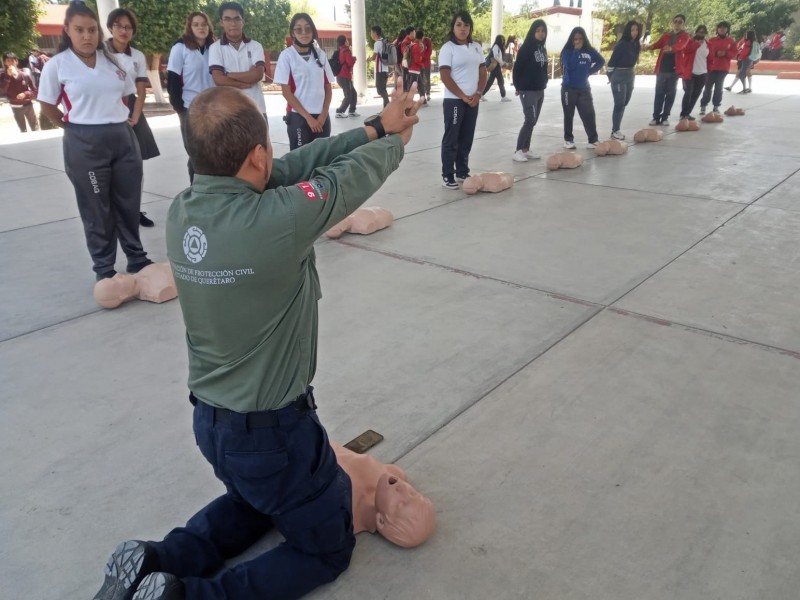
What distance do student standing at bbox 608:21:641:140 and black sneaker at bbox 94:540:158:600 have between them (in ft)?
30.0

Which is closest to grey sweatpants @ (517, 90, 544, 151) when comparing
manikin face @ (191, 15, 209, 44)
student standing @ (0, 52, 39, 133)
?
manikin face @ (191, 15, 209, 44)

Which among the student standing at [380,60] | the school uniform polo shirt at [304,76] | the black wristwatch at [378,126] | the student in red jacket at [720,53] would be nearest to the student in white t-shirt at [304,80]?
the school uniform polo shirt at [304,76]

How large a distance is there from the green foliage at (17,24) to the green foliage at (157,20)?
3496 millimetres

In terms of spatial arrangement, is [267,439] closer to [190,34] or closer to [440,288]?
[440,288]

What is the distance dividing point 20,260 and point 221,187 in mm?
4381

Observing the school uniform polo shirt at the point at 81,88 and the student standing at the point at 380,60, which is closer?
the school uniform polo shirt at the point at 81,88

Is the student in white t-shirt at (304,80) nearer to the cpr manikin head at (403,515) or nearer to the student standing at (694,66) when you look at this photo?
the cpr manikin head at (403,515)

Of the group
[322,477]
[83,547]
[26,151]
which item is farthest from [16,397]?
[26,151]

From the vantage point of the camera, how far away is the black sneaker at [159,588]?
1.67 m

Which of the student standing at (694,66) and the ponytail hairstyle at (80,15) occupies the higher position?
the ponytail hairstyle at (80,15)

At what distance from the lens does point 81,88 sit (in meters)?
4.07

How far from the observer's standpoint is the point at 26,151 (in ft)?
33.7

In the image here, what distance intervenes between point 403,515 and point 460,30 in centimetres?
565

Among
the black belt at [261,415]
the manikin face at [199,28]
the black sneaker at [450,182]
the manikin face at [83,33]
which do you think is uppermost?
the manikin face at [199,28]
